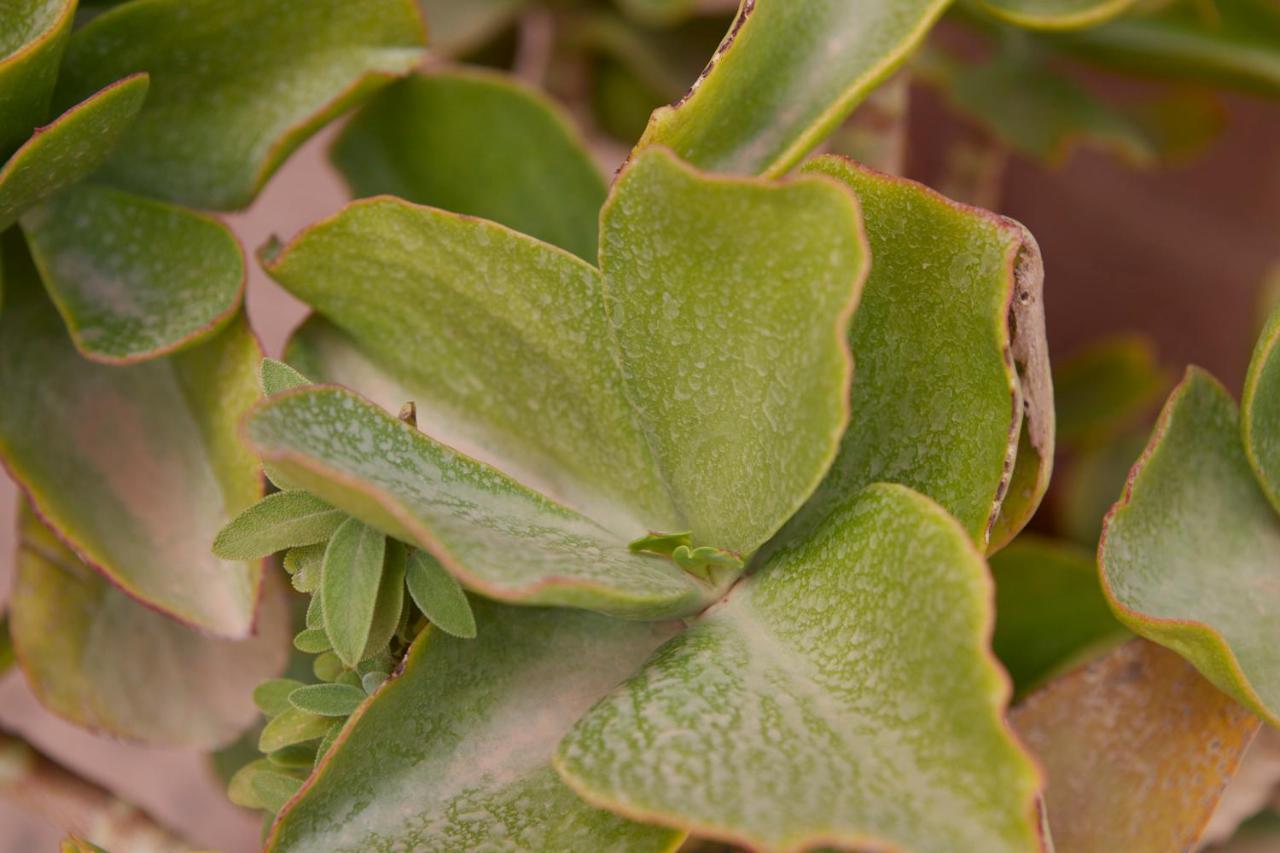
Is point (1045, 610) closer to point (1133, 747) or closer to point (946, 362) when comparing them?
point (1133, 747)

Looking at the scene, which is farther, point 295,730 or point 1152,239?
point 1152,239

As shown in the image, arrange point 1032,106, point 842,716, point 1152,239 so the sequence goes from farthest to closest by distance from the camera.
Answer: point 1152,239
point 1032,106
point 842,716

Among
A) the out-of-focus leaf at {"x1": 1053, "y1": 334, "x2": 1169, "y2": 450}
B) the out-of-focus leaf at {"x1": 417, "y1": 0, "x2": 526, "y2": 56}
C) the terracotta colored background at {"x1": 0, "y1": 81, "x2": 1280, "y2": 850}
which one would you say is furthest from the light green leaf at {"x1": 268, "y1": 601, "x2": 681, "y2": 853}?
the terracotta colored background at {"x1": 0, "y1": 81, "x2": 1280, "y2": 850}

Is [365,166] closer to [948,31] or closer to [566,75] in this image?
[566,75]

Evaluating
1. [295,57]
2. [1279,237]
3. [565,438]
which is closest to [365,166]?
[295,57]

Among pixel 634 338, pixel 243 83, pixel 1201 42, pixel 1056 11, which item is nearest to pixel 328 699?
pixel 634 338

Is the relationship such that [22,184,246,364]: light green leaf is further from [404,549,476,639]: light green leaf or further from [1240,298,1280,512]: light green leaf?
[1240,298,1280,512]: light green leaf
